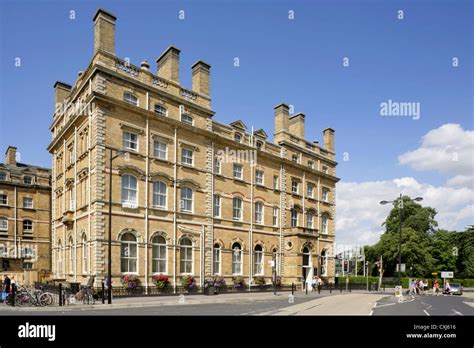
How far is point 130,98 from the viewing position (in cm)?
3131

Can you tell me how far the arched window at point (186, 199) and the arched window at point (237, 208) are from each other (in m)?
5.62

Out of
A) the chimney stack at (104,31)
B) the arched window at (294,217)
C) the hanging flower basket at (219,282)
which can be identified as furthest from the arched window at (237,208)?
the chimney stack at (104,31)

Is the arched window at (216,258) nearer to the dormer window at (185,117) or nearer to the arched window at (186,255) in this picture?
the arched window at (186,255)

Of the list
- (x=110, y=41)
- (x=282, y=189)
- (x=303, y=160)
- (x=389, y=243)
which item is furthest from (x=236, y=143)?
(x=389, y=243)

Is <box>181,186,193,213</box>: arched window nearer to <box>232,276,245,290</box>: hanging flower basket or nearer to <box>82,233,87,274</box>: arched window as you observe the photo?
<box>82,233,87,274</box>: arched window

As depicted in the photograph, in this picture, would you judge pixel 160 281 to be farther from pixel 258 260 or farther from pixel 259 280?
pixel 258 260

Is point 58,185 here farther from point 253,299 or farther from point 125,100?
point 253,299

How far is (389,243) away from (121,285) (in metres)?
51.7

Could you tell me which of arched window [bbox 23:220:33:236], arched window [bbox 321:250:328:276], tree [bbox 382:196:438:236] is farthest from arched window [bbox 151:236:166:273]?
tree [bbox 382:196:438:236]

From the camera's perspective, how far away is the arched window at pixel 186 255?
33.4 metres

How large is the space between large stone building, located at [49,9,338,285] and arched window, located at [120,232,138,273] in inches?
3.1

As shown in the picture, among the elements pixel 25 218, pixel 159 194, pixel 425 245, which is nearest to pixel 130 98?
pixel 159 194

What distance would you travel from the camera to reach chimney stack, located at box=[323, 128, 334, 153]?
53.6m

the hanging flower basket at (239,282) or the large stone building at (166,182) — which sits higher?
the large stone building at (166,182)
